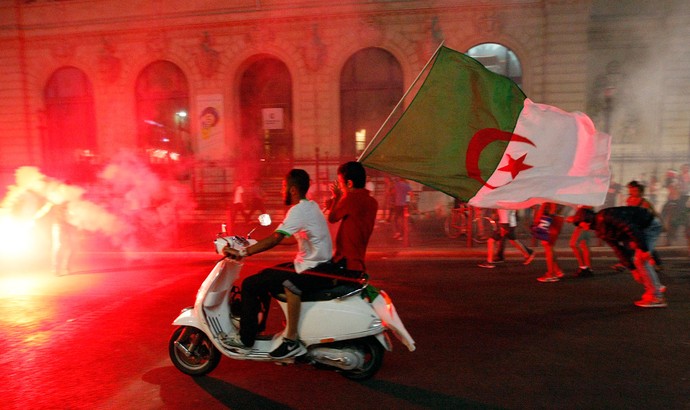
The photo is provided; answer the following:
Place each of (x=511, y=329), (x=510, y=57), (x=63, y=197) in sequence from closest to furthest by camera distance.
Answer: (x=511, y=329) → (x=63, y=197) → (x=510, y=57)

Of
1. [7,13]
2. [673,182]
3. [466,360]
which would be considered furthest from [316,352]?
[7,13]

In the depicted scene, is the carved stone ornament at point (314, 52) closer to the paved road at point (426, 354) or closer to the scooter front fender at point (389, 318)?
the paved road at point (426, 354)

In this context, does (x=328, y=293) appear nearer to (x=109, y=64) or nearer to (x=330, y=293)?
(x=330, y=293)

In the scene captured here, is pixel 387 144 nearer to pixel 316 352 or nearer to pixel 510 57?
pixel 316 352

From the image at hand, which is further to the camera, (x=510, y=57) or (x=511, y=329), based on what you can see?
(x=510, y=57)

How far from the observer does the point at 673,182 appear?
11.8 metres

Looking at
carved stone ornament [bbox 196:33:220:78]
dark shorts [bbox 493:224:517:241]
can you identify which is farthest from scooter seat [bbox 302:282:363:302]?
carved stone ornament [bbox 196:33:220:78]

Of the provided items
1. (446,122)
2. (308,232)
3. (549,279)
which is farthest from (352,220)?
(549,279)

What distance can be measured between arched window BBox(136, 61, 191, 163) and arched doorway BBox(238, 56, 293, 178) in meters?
2.28

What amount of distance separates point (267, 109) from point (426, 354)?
14591 mm

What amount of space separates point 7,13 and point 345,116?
43.7 ft

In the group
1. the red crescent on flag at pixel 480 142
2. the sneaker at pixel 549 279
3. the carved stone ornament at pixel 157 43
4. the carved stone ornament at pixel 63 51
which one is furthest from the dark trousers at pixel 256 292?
the carved stone ornament at pixel 63 51

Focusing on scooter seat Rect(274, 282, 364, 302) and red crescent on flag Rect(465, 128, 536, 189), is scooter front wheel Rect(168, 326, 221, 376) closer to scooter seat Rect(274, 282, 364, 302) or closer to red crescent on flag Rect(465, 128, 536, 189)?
scooter seat Rect(274, 282, 364, 302)

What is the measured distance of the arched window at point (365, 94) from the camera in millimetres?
16406
